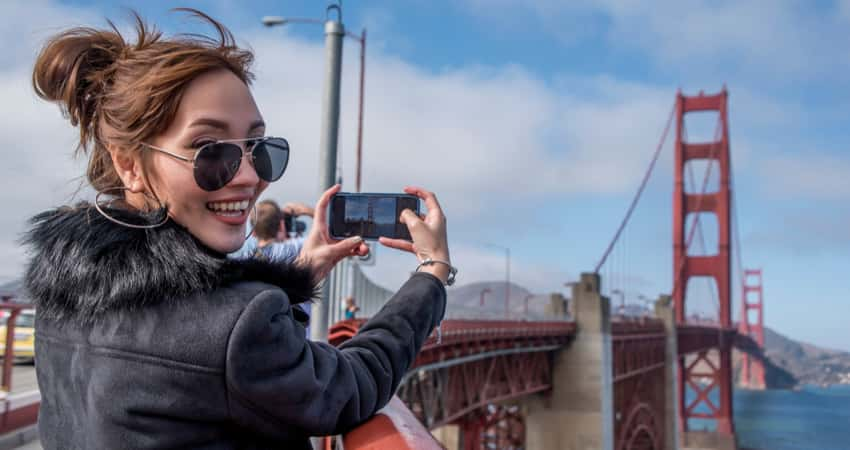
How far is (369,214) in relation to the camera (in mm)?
1692

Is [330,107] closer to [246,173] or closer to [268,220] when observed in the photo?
[268,220]

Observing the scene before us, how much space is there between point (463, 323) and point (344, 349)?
13031 mm

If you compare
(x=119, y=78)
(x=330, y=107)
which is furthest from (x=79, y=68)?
(x=330, y=107)

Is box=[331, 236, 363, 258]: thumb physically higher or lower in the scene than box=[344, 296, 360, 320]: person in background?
higher

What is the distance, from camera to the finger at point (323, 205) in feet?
5.72

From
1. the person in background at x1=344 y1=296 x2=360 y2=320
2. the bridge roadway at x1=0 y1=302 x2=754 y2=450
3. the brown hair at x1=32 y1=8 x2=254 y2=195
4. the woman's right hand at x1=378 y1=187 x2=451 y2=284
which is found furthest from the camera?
the bridge roadway at x1=0 y1=302 x2=754 y2=450

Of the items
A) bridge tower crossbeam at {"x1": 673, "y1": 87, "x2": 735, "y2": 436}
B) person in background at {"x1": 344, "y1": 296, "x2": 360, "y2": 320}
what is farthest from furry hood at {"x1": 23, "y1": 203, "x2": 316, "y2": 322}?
bridge tower crossbeam at {"x1": 673, "y1": 87, "x2": 735, "y2": 436}

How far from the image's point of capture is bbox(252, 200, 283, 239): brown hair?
4.45m

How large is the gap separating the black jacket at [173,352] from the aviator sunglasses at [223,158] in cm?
11

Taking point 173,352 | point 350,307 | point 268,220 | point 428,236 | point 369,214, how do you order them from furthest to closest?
point 350,307 → point 268,220 → point 369,214 → point 428,236 → point 173,352

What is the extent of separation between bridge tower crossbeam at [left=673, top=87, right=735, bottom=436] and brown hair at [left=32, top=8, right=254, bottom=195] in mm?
42689

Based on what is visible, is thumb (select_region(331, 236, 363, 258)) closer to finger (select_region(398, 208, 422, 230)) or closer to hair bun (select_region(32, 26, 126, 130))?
finger (select_region(398, 208, 422, 230))

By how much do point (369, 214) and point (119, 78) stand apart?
1.94 ft

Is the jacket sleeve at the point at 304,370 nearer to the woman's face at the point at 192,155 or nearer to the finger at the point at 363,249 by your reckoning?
the woman's face at the point at 192,155
